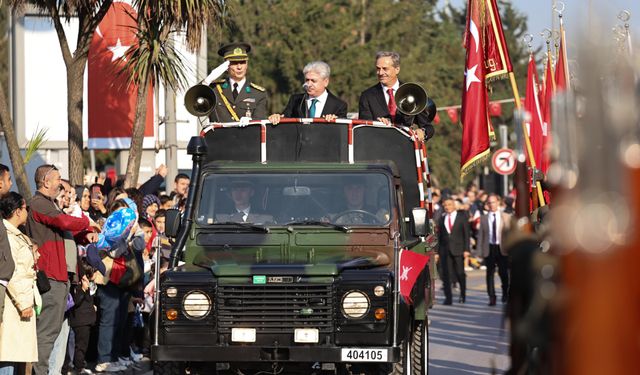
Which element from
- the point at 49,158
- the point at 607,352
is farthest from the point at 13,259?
the point at 49,158

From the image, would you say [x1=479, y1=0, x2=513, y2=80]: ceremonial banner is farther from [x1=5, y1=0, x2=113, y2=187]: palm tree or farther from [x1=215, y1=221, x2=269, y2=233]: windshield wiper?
[x1=215, y1=221, x2=269, y2=233]: windshield wiper

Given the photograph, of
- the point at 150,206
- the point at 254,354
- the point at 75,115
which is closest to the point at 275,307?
the point at 254,354

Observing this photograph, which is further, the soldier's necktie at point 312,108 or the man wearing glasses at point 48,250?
the soldier's necktie at point 312,108

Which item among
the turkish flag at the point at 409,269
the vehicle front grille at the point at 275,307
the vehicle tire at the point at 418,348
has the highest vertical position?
the turkish flag at the point at 409,269

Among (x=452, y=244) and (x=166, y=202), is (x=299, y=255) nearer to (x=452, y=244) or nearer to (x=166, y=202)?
(x=166, y=202)

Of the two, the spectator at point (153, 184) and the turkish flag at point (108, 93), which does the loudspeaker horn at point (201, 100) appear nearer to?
the spectator at point (153, 184)

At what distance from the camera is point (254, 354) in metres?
9.76

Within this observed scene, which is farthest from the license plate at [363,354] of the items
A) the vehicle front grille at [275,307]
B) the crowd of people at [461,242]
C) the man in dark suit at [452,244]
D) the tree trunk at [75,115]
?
the man in dark suit at [452,244]

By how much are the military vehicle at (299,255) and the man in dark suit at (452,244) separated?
13.2m

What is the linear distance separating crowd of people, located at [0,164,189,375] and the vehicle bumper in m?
0.40


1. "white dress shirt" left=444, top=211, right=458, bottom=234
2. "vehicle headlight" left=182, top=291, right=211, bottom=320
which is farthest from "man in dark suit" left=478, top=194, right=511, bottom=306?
"vehicle headlight" left=182, top=291, right=211, bottom=320

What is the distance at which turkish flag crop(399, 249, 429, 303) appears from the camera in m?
10.3

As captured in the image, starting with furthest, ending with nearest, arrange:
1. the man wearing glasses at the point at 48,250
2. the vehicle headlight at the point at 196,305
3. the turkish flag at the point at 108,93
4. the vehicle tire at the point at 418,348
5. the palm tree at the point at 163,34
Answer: the turkish flag at the point at 108,93, the palm tree at the point at 163,34, the man wearing glasses at the point at 48,250, the vehicle tire at the point at 418,348, the vehicle headlight at the point at 196,305

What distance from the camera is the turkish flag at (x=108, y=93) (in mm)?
23203
